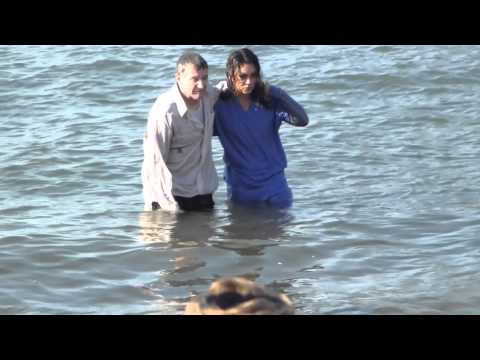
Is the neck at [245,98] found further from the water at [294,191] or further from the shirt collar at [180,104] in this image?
the water at [294,191]

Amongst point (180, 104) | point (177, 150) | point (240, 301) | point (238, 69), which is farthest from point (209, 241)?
point (240, 301)

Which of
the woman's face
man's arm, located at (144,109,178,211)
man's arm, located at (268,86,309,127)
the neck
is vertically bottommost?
man's arm, located at (144,109,178,211)

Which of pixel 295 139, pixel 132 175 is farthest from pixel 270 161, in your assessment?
pixel 295 139

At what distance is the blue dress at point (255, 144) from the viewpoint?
726 centimetres

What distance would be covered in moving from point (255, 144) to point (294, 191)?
1.43 m

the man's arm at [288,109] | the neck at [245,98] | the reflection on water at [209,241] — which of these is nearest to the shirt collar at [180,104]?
the neck at [245,98]

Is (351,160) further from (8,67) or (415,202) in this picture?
(8,67)

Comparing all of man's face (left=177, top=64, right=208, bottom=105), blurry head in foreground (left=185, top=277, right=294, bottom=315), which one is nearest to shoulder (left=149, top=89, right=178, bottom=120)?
man's face (left=177, top=64, right=208, bottom=105)

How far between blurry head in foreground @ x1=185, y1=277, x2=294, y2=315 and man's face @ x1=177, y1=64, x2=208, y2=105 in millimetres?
4627

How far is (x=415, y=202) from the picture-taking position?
27.2ft

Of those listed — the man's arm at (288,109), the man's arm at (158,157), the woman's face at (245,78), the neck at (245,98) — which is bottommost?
the man's arm at (158,157)

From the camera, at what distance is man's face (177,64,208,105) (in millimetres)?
6805

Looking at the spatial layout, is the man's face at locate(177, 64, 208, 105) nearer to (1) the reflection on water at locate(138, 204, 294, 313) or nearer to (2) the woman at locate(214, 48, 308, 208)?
(2) the woman at locate(214, 48, 308, 208)

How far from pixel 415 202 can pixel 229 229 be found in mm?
1714
